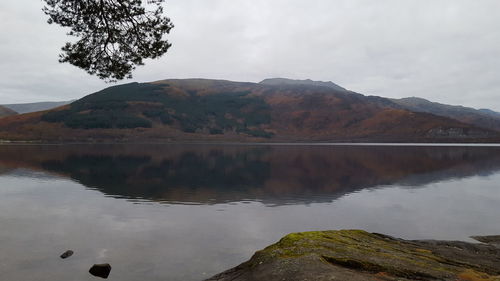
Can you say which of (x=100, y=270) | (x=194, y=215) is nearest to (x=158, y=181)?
(x=194, y=215)

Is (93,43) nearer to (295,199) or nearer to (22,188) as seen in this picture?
(295,199)

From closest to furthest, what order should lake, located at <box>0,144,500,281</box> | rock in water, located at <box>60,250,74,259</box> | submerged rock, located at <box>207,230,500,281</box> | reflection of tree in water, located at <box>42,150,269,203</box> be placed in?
submerged rock, located at <box>207,230,500,281</box> < lake, located at <box>0,144,500,281</box> < rock in water, located at <box>60,250,74,259</box> < reflection of tree in water, located at <box>42,150,269,203</box>

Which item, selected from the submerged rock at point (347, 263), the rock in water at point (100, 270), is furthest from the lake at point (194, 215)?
the submerged rock at point (347, 263)

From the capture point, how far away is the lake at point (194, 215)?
1847 cm

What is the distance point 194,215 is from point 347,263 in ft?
67.0

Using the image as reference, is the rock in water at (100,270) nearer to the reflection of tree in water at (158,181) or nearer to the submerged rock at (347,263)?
the submerged rock at (347,263)

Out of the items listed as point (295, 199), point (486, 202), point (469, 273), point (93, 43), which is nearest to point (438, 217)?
point (486, 202)

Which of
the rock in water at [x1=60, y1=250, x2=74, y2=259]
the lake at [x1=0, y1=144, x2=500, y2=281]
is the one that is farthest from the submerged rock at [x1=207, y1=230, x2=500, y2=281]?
the rock in water at [x1=60, y1=250, x2=74, y2=259]

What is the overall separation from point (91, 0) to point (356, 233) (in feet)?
62.7

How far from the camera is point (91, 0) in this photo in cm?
1761

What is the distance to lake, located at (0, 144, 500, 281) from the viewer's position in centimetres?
1847

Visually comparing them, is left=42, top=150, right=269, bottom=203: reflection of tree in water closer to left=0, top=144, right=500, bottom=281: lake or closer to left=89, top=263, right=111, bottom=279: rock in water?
left=0, top=144, right=500, bottom=281: lake

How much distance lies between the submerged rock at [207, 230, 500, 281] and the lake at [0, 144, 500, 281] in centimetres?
554

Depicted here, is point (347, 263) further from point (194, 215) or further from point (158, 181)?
point (158, 181)
